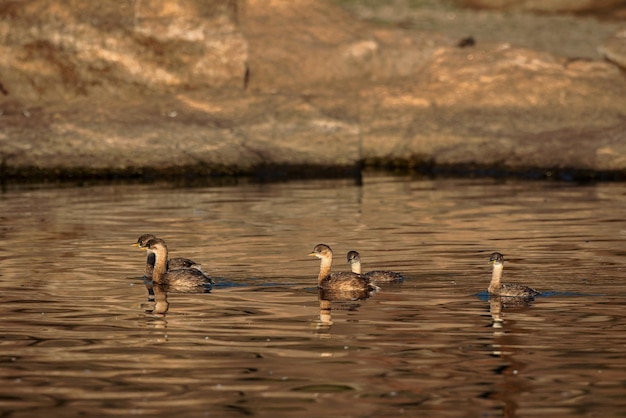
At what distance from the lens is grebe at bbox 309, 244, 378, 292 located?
16.9m

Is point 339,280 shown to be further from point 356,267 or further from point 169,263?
point 169,263

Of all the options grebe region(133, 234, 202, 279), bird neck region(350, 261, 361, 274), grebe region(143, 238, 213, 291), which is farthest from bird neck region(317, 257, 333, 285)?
grebe region(133, 234, 202, 279)

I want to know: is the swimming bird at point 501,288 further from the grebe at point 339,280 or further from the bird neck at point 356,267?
the bird neck at point 356,267

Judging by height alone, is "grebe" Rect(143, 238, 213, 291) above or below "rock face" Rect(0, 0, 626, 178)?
below

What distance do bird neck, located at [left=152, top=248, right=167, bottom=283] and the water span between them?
0.94 feet

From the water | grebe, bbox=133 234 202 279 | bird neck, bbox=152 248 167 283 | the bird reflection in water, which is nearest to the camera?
the bird reflection in water

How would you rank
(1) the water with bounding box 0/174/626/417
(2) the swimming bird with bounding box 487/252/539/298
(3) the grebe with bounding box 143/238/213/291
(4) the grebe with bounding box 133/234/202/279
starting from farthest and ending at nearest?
(4) the grebe with bounding box 133/234/202/279, (3) the grebe with bounding box 143/238/213/291, (2) the swimming bird with bounding box 487/252/539/298, (1) the water with bounding box 0/174/626/417

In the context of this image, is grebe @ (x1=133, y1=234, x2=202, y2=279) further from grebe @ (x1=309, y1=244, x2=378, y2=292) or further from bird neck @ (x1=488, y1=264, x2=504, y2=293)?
bird neck @ (x1=488, y1=264, x2=504, y2=293)

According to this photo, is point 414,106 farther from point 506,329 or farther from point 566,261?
point 506,329

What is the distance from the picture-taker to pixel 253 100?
3244 centimetres

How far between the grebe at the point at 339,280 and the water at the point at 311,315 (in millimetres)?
312

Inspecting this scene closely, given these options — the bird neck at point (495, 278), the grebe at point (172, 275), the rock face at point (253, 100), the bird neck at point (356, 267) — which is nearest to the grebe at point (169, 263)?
the grebe at point (172, 275)

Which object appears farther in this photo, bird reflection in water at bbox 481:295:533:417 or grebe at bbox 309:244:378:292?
grebe at bbox 309:244:378:292

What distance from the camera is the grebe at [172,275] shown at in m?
17.3
